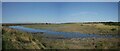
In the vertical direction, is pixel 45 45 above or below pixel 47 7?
below

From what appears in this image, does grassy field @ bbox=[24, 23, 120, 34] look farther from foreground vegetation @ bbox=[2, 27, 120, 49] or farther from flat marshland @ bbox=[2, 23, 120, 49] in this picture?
foreground vegetation @ bbox=[2, 27, 120, 49]

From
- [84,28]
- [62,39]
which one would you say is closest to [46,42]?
[62,39]

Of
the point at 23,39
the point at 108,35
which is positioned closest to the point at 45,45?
the point at 23,39

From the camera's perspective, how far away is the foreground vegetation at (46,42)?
1627cm

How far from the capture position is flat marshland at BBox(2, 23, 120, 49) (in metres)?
16.3

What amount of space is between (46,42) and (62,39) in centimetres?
45

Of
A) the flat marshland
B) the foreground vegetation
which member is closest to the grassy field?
the flat marshland

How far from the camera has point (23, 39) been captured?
1636 centimetres

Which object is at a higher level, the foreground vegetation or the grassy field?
the grassy field

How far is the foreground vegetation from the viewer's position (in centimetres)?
1627

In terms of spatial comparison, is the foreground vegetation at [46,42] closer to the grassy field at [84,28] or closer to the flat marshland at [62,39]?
the flat marshland at [62,39]

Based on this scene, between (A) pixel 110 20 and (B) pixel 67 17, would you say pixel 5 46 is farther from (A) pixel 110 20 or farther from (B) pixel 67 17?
(A) pixel 110 20

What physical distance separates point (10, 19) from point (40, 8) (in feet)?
2.88

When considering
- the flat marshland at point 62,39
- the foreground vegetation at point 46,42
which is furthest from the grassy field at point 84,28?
the foreground vegetation at point 46,42
